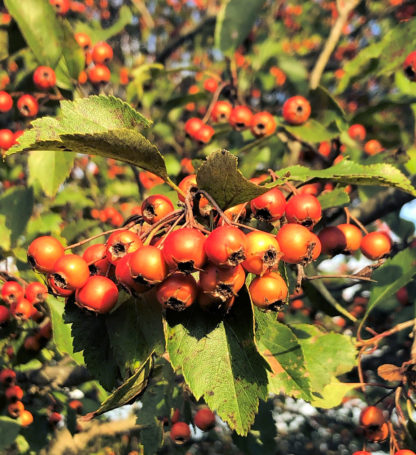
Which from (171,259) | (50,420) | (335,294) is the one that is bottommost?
(50,420)

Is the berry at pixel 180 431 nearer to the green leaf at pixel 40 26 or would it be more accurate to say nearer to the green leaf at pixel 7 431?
the green leaf at pixel 7 431

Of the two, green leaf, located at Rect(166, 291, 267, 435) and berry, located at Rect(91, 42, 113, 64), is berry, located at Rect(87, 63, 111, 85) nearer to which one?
berry, located at Rect(91, 42, 113, 64)

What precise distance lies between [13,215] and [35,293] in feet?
3.35

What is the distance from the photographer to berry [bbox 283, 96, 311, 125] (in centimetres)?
269

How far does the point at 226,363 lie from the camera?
4.45 ft

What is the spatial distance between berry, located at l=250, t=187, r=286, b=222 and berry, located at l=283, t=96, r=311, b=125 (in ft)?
4.69

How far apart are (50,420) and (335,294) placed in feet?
8.68

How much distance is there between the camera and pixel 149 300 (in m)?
1.48

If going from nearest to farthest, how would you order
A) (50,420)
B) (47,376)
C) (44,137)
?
(44,137), (47,376), (50,420)

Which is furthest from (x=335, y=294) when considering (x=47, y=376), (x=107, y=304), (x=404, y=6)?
(x=404, y=6)

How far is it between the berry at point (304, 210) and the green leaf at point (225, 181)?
8.5 inches

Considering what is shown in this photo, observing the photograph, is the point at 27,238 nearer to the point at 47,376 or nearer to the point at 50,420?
the point at 47,376

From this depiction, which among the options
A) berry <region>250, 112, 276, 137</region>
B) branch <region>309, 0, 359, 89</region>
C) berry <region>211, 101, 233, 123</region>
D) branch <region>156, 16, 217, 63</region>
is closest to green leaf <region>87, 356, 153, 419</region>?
berry <region>250, 112, 276, 137</region>

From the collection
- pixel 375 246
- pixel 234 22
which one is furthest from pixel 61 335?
pixel 234 22
